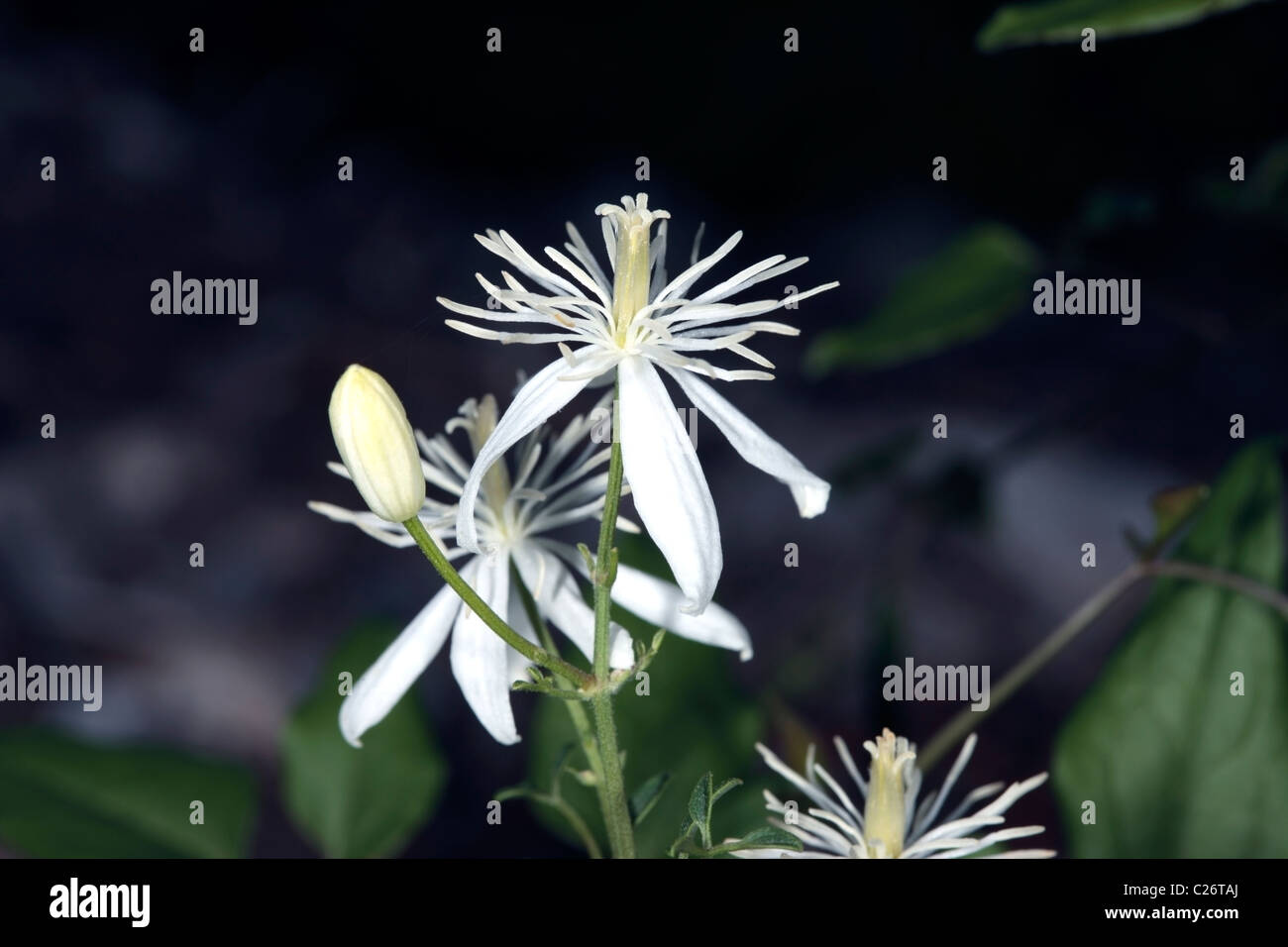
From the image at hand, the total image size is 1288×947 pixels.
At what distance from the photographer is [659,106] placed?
7.52 ft

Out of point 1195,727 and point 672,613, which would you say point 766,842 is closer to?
point 672,613

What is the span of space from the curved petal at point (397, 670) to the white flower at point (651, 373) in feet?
0.43

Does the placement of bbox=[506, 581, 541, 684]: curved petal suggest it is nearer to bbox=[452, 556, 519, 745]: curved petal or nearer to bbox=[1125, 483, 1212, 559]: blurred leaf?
bbox=[452, 556, 519, 745]: curved petal

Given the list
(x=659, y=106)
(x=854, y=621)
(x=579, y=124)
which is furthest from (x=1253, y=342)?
(x=579, y=124)

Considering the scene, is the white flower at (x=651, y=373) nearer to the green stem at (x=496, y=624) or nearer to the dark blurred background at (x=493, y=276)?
the green stem at (x=496, y=624)

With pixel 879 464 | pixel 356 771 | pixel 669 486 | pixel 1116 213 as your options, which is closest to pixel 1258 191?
pixel 1116 213

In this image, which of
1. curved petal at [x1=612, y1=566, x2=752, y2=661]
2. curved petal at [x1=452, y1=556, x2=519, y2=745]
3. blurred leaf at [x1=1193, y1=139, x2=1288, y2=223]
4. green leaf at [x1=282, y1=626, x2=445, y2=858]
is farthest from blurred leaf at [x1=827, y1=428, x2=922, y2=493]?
curved petal at [x1=452, y1=556, x2=519, y2=745]

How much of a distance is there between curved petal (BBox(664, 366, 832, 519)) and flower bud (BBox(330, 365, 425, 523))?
0.16 meters

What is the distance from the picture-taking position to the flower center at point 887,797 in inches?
25.0

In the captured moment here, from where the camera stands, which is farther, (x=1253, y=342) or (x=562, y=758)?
(x=1253, y=342)

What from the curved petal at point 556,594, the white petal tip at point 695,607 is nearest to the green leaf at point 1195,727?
the curved petal at point 556,594
